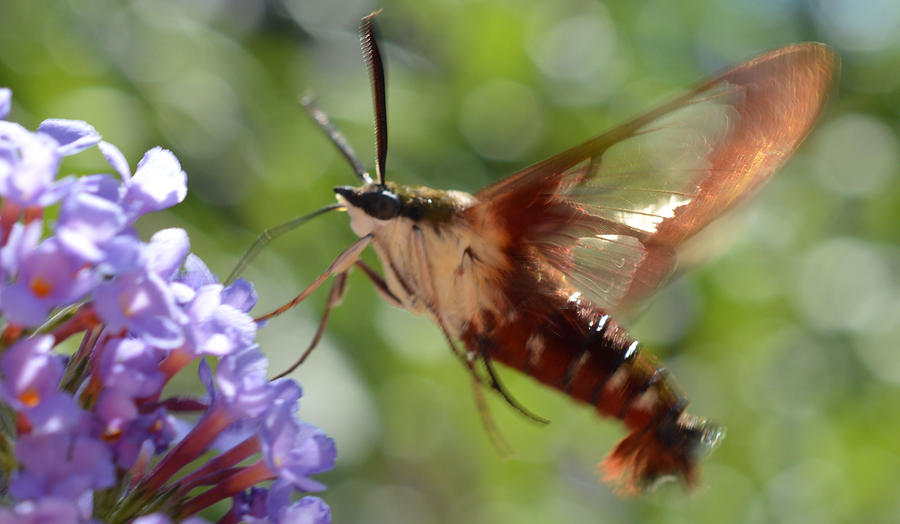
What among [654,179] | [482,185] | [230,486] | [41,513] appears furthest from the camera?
[482,185]

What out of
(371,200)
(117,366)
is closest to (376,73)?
(371,200)

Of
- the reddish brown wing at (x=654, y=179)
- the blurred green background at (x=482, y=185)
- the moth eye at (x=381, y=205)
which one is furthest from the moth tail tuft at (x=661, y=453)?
the moth eye at (x=381, y=205)

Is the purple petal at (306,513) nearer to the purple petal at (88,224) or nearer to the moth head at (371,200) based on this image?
the purple petal at (88,224)

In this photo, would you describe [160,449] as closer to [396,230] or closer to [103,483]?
[103,483]

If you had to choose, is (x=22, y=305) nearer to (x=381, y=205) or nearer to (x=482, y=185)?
(x=381, y=205)

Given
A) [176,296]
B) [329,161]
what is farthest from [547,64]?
[176,296]
